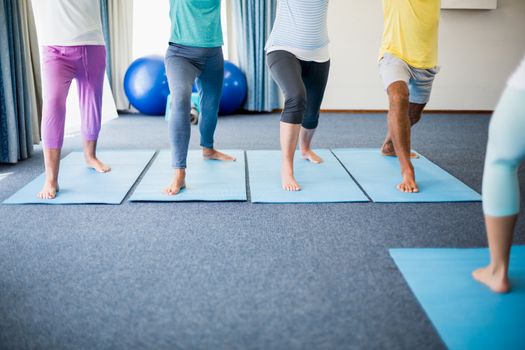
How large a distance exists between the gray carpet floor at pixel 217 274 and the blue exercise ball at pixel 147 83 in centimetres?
230

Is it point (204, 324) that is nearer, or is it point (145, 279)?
point (204, 324)

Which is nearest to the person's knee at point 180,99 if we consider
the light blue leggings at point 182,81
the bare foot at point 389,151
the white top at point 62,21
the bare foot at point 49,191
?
the light blue leggings at point 182,81

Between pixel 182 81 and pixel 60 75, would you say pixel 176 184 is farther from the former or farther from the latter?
pixel 60 75

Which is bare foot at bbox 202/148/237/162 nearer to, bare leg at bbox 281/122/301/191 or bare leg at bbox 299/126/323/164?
bare leg at bbox 299/126/323/164

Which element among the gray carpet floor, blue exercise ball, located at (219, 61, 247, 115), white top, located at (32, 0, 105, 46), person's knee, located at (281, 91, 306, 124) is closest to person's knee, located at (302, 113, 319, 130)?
person's knee, located at (281, 91, 306, 124)

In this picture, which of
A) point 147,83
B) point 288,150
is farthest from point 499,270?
point 147,83

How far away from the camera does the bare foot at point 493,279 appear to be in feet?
5.53

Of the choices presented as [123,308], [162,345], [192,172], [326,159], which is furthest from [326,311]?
[326,159]

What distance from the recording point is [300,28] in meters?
2.75

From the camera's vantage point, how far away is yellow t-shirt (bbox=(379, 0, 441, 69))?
280 centimetres

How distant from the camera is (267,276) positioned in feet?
6.06

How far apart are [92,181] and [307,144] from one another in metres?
1.36

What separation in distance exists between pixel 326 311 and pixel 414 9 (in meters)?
1.86

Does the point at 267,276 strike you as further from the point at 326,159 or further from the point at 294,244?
the point at 326,159
